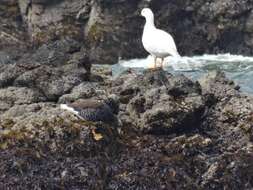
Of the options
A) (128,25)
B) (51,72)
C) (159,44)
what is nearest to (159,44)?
(159,44)

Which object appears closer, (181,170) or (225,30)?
(181,170)

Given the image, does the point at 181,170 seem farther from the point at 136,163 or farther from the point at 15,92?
the point at 15,92

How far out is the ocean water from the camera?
2241 cm

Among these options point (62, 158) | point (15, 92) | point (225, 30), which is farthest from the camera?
point (225, 30)

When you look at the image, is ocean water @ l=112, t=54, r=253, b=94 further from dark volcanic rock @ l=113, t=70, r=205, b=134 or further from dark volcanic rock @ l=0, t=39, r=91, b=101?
dark volcanic rock @ l=113, t=70, r=205, b=134

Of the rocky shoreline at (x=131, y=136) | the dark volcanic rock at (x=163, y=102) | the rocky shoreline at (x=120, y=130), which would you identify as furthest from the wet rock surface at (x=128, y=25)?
the dark volcanic rock at (x=163, y=102)

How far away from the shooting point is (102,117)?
40.8 feet

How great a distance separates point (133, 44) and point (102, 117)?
15986 millimetres

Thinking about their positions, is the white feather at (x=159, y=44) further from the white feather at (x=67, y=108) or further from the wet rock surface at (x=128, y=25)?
the wet rock surface at (x=128, y=25)

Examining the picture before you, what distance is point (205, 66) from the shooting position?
81.6 feet

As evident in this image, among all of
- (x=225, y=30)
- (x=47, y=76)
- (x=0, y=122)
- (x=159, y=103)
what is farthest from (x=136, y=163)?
(x=225, y=30)

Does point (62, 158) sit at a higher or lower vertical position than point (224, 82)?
lower

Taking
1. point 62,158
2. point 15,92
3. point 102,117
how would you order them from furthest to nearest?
point 15,92 < point 102,117 < point 62,158

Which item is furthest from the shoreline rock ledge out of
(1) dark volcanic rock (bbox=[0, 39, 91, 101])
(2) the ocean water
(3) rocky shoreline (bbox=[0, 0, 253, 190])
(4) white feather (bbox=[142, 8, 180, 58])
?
(2) the ocean water
